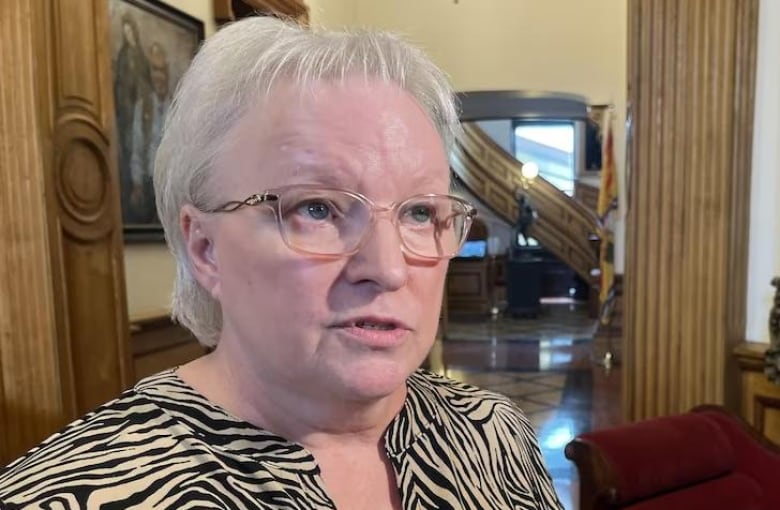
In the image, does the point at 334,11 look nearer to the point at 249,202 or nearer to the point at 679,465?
the point at 679,465

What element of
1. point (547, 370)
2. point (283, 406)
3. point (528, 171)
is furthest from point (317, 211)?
point (528, 171)

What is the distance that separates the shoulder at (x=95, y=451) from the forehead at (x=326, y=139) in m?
0.30

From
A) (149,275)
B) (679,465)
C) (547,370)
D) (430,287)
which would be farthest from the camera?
(547,370)

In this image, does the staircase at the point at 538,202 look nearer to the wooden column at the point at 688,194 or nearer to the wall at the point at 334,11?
the wall at the point at 334,11

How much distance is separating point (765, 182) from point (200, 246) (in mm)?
2264

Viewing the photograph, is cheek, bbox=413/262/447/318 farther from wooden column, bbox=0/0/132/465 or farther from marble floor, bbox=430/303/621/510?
marble floor, bbox=430/303/621/510

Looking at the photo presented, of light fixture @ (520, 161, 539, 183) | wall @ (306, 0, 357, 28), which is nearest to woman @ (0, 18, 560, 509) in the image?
wall @ (306, 0, 357, 28)

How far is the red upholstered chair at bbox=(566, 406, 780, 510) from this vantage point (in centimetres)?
200

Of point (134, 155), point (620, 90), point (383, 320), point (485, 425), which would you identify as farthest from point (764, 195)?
point (620, 90)

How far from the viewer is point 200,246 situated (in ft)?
2.84

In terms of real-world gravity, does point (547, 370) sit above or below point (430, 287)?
below

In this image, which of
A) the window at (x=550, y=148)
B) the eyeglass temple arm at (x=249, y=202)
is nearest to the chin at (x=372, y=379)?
the eyeglass temple arm at (x=249, y=202)

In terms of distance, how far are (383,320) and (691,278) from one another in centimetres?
201

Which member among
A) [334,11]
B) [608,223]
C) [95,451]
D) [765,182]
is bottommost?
[608,223]
